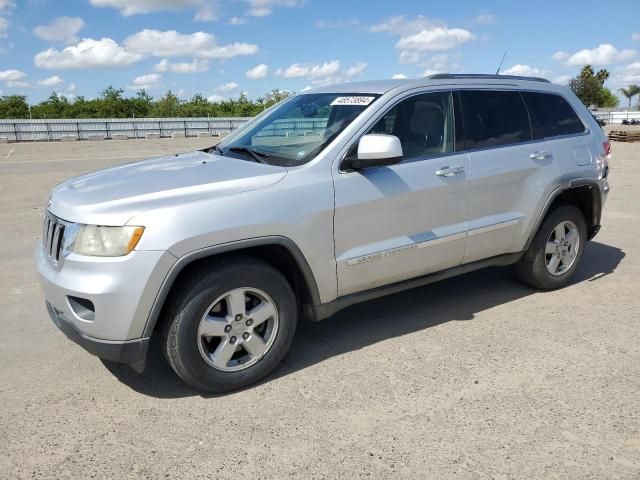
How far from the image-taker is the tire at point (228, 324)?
9.99 ft

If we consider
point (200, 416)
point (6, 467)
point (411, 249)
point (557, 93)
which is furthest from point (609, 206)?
point (6, 467)

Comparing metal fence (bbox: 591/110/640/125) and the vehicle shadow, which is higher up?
metal fence (bbox: 591/110/640/125)

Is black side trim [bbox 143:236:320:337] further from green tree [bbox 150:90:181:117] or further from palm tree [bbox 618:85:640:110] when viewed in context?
palm tree [bbox 618:85:640:110]

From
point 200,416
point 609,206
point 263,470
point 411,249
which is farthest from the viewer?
point 609,206

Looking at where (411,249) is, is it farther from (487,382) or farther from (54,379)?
(54,379)

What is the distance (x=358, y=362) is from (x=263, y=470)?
1205 mm

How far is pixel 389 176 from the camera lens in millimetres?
3645

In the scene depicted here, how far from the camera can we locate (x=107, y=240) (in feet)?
9.45

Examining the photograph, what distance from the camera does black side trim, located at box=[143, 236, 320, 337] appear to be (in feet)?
9.61

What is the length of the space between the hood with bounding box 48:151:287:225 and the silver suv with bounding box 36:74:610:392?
0.5 inches

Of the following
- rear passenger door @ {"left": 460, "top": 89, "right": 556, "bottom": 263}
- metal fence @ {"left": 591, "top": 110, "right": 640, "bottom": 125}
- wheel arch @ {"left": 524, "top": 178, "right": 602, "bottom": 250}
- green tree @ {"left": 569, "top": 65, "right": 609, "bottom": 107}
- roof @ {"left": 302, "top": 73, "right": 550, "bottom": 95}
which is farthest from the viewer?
green tree @ {"left": 569, "top": 65, "right": 609, "bottom": 107}

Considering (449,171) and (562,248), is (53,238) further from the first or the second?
(562,248)

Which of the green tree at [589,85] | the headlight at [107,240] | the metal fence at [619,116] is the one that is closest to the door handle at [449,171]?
the headlight at [107,240]

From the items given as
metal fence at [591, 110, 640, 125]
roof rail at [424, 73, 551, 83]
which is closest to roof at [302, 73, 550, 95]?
roof rail at [424, 73, 551, 83]
